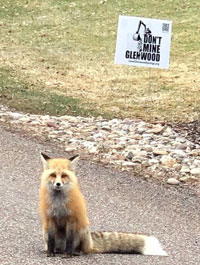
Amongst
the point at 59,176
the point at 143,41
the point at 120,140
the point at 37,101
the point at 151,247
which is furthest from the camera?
the point at 37,101

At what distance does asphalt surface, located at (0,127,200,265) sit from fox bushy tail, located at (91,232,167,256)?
7 centimetres

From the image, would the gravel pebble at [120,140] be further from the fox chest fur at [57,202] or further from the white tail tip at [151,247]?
the fox chest fur at [57,202]

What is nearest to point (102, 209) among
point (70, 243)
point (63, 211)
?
point (70, 243)

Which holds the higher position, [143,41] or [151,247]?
[143,41]

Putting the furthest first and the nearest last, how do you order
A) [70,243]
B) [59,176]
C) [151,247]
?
[151,247] → [70,243] → [59,176]

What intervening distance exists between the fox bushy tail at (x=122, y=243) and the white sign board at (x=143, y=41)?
7.87 m

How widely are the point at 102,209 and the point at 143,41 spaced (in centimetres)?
611

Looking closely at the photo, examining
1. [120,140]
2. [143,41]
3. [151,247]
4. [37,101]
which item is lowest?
[151,247]

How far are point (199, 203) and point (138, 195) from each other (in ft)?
2.52

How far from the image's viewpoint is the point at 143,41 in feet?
49.2

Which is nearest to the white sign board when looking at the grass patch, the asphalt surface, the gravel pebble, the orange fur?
the grass patch

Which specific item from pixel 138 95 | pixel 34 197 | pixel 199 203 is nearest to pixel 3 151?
pixel 34 197

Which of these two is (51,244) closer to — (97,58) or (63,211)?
(63,211)

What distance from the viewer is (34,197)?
9625 millimetres
